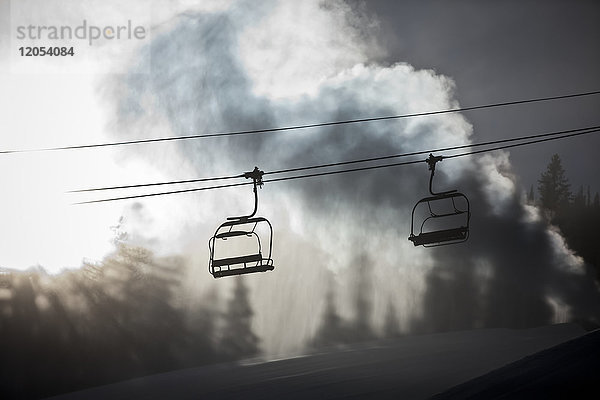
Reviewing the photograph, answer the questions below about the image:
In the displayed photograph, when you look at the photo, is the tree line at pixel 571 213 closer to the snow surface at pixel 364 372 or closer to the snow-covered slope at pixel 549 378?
the snow surface at pixel 364 372

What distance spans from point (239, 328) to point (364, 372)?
206 feet

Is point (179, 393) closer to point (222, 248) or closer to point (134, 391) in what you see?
point (134, 391)

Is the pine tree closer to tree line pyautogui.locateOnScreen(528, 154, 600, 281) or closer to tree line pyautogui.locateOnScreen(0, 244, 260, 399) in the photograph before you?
tree line pyautogui.locateOnScreen(528, 154, 600, 281)

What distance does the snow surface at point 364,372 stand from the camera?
79.6 meters

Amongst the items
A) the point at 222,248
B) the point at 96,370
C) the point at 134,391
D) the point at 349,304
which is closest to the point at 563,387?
the point at 134,391

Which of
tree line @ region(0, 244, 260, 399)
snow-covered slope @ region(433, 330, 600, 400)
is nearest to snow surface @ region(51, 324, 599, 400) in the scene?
tree line @ region(0, 244, 260, 399)

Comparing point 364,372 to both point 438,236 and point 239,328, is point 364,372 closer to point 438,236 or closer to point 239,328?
point 239,328

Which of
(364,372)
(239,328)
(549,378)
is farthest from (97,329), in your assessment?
(549,378)

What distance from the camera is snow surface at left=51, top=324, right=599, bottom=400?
79.6 metres

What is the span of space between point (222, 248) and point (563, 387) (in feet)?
435

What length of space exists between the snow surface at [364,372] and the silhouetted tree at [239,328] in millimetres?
16231

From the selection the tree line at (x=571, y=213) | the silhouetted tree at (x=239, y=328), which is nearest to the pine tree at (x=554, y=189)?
the tree line at (x=571, y=213)

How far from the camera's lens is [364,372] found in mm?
97938

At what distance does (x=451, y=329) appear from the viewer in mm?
144750
